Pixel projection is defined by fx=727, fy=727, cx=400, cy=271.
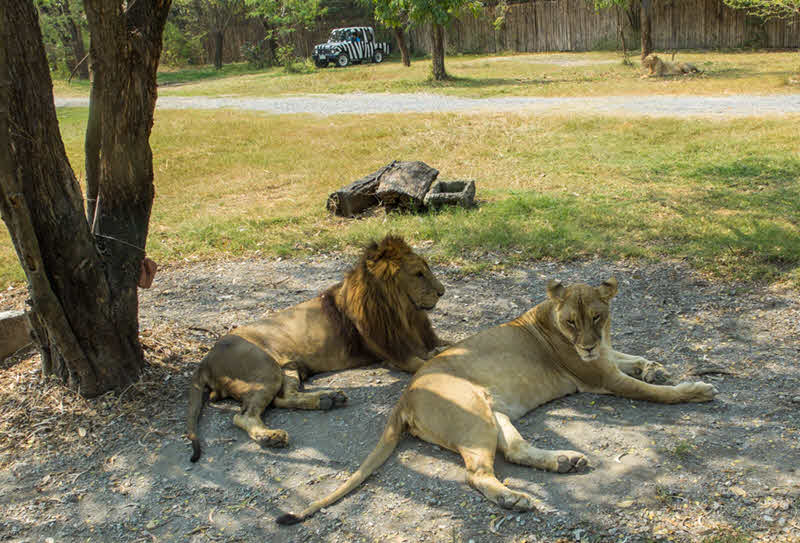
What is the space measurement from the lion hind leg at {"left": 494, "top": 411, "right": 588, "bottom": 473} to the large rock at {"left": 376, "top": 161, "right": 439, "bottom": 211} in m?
5.63

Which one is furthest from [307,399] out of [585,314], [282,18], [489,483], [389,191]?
[282,18]

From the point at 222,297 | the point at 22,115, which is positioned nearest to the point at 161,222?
the point at 222,297

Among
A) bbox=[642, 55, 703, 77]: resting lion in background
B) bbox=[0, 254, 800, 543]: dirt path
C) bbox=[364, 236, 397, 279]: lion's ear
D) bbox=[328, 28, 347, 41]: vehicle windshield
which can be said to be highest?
bbox=[328, 28, 347, 41]: vehicle windshield

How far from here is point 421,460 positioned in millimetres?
3973

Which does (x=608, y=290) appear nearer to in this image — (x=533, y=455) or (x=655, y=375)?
(x=655, y=375)

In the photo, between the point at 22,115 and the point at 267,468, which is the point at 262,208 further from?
the point at 267,468

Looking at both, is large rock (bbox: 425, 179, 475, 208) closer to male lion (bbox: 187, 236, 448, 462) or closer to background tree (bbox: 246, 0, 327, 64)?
male lion (bbox: 187, 236, 448, 462)

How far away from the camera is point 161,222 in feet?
32.7

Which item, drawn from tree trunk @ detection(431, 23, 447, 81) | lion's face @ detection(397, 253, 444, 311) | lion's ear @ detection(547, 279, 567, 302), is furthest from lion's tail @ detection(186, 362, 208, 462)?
tree trunk @ detection(431, 23, 447, 81)

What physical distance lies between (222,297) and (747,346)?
4609mm

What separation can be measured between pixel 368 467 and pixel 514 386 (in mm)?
1066

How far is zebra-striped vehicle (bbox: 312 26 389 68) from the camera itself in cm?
3306

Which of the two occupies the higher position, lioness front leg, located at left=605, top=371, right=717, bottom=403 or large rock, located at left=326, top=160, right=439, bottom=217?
→ large rock, located at left=326, top=160, right=439, bottom=217

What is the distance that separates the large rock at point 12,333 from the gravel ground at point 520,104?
454 inches
